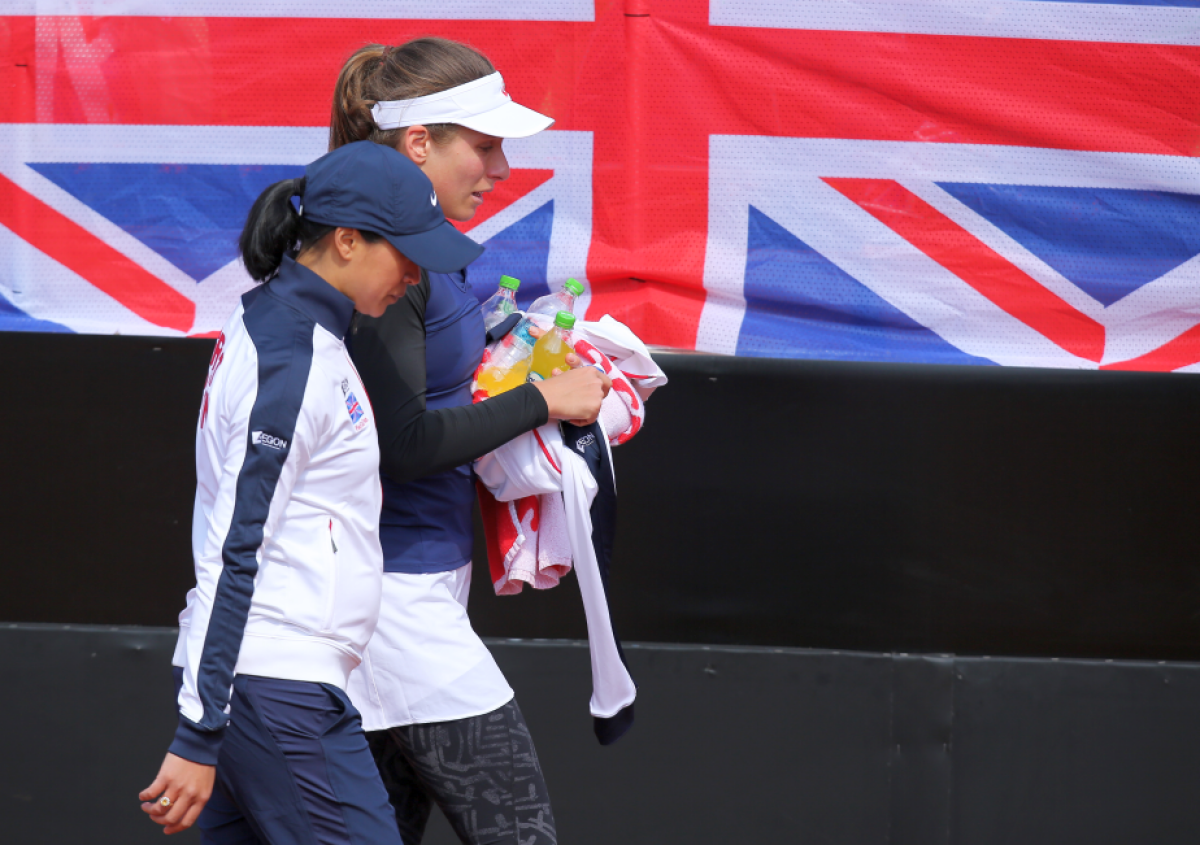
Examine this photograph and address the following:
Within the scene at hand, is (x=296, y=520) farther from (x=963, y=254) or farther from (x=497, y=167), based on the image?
(x=963, y=254)

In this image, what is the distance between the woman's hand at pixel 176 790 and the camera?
1.63 meters

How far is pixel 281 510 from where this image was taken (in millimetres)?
1694

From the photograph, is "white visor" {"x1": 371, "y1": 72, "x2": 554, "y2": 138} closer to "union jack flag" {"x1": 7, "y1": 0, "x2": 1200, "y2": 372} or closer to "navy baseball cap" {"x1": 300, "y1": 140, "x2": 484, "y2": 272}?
"navy baseball cap" {"x1": 300, "y1": 140, "x2": 484, "y2": 272}

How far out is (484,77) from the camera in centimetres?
219

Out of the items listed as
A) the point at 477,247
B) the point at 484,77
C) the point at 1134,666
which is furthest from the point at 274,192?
the point at 1134,666

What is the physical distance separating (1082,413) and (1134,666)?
2.25 ft

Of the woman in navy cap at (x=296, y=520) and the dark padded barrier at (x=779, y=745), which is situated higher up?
the woman in navy cap at (x=296, y=520)

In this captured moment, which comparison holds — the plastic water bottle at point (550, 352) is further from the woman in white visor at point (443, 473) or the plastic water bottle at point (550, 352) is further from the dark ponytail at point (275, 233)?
the dark ponytail at point (275, 233)

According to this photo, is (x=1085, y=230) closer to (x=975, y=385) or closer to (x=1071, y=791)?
(x=975, y=385)

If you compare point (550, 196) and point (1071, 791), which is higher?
point (550, 196)

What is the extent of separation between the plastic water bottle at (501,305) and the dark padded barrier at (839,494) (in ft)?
2.78

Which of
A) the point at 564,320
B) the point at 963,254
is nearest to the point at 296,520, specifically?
the point at 564,320

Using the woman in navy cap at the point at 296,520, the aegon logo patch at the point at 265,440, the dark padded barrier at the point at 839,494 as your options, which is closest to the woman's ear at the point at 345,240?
the woman in navy cap at the point at 296,520

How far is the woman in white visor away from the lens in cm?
208
